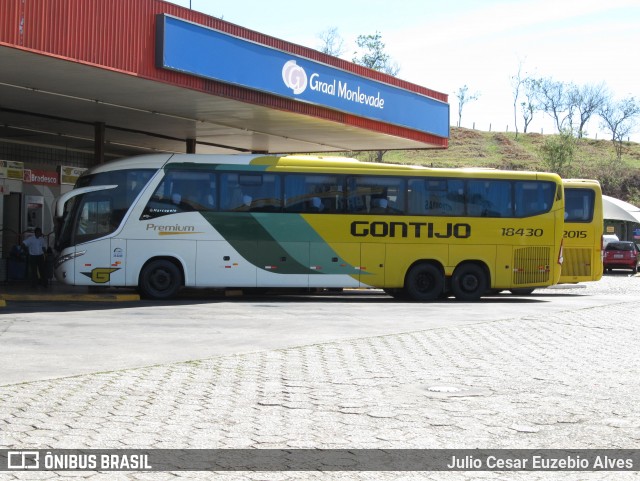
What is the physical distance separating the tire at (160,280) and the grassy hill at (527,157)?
7059 centimetres

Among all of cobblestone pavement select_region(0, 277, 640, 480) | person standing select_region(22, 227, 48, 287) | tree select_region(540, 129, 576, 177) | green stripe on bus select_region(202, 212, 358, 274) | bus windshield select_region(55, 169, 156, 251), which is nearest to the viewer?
cobblestone pavement select_region(0, 277, 640, 480)

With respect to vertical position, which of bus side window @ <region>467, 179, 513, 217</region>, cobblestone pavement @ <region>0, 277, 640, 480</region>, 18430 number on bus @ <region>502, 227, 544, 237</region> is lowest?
cobblestone pavement @ <region>0, 277, 640, 480</region>

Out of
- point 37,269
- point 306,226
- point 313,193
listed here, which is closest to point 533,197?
point 313,193

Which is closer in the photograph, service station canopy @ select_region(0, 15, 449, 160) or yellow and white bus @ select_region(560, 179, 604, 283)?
service station canopy @ select_region(0, 15, 449, 160)

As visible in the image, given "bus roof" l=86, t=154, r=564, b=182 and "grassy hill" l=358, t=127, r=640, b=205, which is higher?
"grassy hill" l=358, t=127, r=640, b=205

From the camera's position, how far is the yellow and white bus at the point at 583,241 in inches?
1074

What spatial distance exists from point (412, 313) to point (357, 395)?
999 centimetres

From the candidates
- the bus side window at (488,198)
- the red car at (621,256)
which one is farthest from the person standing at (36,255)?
the red car at (621,256)

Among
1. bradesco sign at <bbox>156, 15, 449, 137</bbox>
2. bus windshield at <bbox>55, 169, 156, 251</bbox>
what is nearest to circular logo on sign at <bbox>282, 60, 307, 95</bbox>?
bradesco sign at <bbox>156, 15, 449, 137</bbox>

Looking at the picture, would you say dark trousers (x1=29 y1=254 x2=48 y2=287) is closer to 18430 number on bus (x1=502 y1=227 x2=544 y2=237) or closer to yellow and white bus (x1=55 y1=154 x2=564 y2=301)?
yellow and white bus (x1=55 y1=154 x2=564 y2=301)

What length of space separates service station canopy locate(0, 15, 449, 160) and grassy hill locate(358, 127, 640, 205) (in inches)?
2396

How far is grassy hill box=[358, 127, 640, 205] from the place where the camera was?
94125 millimetres

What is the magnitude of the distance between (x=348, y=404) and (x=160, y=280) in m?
13.9

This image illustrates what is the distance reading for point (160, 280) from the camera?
2188 centimetres
